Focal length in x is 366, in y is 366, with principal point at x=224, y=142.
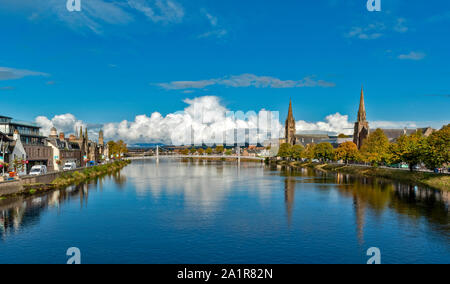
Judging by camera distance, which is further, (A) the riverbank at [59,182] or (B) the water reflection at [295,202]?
(A) the riverbank at [59,182]

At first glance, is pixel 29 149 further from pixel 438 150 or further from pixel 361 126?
pixel 361 126

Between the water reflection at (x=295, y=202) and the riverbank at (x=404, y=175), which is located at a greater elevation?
the riverbank at (x=404, y=175)

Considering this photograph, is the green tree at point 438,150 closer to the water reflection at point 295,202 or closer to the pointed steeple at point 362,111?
the water reflection at point 295,202

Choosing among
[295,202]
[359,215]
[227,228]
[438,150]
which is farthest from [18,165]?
[438,150]

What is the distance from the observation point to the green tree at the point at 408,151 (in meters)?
82.6

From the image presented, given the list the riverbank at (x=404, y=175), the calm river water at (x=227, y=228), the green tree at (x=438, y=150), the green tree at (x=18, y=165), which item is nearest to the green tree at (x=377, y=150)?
the riverbank at (x=404, y=175)

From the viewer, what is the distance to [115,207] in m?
53.9

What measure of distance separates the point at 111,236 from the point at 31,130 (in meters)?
70.5

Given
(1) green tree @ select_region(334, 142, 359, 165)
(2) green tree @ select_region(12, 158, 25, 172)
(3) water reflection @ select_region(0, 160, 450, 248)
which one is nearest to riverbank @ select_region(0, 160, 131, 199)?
(3) water reflection @ select_region(0, 160, 450, 248)

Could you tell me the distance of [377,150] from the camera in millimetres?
108500

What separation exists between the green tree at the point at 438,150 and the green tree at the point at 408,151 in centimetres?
295

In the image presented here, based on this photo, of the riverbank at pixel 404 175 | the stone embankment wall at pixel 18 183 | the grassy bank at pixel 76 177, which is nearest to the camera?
the stone embankment wall at pixel 18 183
